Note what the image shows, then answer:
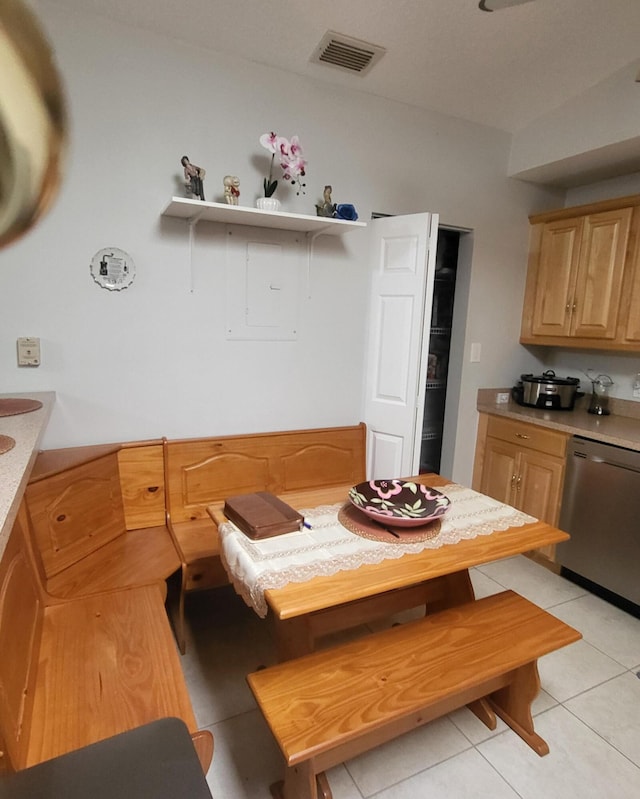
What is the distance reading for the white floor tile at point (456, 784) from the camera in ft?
4.67

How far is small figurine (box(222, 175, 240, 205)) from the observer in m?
2.07

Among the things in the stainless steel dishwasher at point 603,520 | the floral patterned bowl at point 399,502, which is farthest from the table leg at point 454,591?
the stainless steel dishwasher at point 603,520

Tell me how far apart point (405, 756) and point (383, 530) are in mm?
773

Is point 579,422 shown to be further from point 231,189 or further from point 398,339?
point 231,189

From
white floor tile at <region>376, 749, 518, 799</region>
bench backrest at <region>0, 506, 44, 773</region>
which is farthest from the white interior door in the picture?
bench backrest at <region>0, 506, 44, 773</region>

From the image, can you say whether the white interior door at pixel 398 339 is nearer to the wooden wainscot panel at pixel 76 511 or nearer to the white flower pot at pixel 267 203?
the white flower pot at pixel 267 203

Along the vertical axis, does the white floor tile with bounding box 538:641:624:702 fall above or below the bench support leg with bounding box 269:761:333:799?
below

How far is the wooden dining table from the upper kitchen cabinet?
1.54 m

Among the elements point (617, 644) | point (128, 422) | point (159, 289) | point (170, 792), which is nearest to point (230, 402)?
point (128, 422)

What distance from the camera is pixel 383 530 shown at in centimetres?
152

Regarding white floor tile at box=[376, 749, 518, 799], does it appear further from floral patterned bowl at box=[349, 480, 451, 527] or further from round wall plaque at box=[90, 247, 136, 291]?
round wall plaque at box=[90, 247, 136, 291]

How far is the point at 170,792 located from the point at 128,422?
5.42 ft

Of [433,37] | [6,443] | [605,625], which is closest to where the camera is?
[6,443]

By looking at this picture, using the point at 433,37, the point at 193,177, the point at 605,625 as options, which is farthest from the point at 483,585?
the point at 433,37
